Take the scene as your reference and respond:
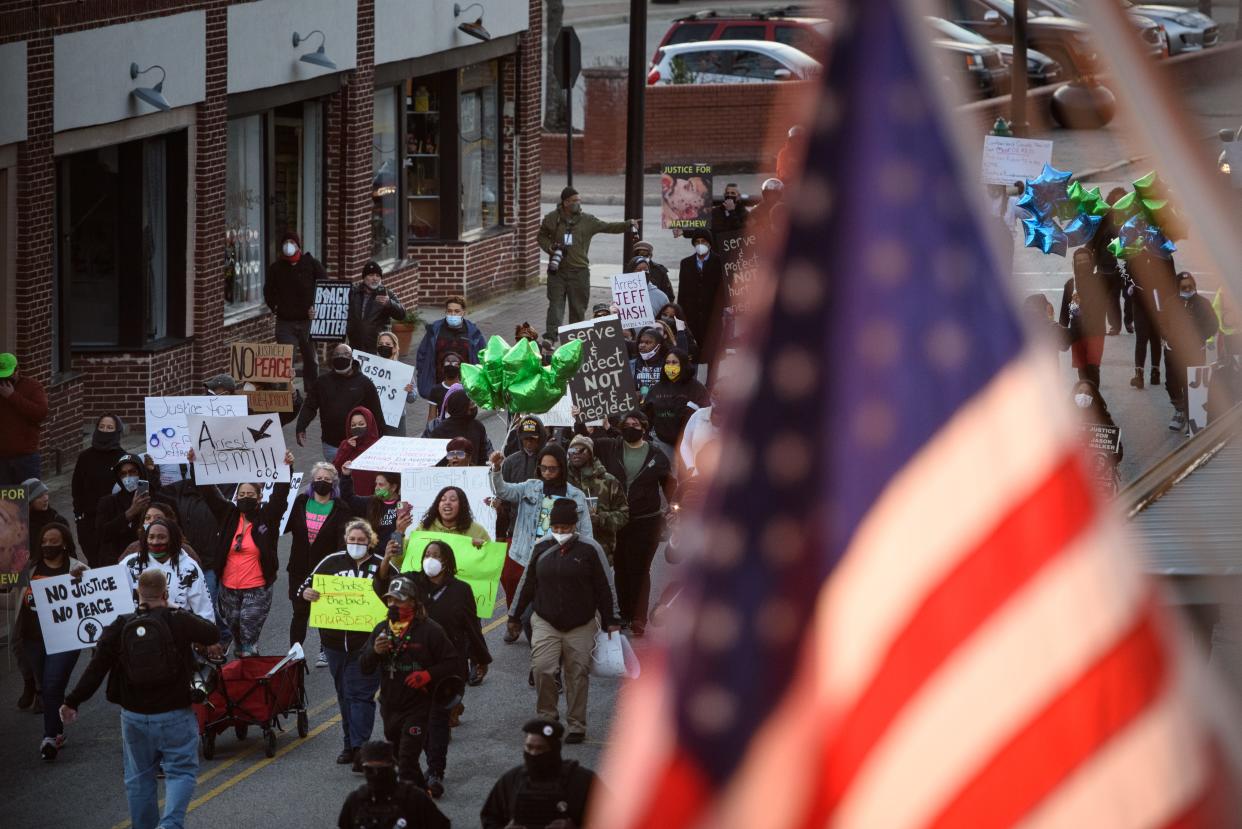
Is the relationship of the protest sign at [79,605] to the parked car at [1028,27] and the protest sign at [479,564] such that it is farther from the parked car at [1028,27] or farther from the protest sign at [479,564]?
the parked car at [1028,27]

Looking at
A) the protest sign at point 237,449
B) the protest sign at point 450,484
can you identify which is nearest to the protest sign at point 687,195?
the protest sign at point 237,449

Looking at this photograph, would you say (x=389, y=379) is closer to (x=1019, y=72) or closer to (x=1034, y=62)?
(x=1019, y=72)

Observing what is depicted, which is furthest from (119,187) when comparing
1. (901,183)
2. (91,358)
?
(901,183)

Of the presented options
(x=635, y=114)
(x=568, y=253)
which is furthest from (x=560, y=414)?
(x=635, y=114)

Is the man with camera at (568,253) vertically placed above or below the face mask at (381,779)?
above

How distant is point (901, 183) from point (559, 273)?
22.2 m

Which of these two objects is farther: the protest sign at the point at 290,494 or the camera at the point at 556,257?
the camera at the point at 556,257

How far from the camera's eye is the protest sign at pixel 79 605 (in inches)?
473

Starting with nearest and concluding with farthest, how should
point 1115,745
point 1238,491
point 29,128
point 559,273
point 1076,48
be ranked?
1. point 1115,745
2. point 1238,491
3. point 29,128
4. point 559,273
5. point 1076,48

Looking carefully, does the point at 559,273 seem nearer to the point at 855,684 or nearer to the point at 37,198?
the point at 37,198

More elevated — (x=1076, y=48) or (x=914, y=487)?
(x=1076, y=48)

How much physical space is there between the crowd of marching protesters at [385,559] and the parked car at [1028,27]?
22.8m

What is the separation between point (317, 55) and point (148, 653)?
1479cm

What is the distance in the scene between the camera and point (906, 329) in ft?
8.36
